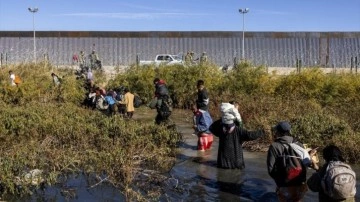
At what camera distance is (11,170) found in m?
7.85

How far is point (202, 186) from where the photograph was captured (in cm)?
871

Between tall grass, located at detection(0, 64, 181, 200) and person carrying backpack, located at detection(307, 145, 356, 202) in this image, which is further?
tall grass, located at detection(0, 64, 181, 200)

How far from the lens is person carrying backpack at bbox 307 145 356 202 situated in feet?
18.6

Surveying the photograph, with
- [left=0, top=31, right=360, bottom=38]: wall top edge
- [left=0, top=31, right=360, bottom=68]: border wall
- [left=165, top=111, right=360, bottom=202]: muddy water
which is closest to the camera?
[left=165, top=111, right=360, bottom=202]: muddy water

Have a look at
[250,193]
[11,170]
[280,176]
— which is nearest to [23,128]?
[11,170]

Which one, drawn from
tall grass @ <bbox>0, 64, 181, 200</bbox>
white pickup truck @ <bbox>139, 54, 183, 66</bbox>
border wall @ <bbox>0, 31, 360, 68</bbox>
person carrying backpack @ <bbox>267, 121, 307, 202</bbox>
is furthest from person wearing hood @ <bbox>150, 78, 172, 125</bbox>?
border wall @ <bbox>0, 31, 360, 68</bbox>

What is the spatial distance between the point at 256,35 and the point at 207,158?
28736 millimetres

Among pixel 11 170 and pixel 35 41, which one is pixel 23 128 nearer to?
pixel 11 170

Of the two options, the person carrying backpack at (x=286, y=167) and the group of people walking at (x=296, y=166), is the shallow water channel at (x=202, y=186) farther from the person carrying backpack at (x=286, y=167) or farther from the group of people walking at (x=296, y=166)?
the person carrying backpack at (x=286, y=167)

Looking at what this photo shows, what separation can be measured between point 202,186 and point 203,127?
2626mm

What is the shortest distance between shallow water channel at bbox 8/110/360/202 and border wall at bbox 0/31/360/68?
85.1 ft

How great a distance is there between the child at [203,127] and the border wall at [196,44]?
24291 millimetres

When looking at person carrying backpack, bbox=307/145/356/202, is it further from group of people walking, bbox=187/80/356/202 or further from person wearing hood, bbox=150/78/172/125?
person wearing hood, bbox=150/78/172/125

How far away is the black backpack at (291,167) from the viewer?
6.59m
